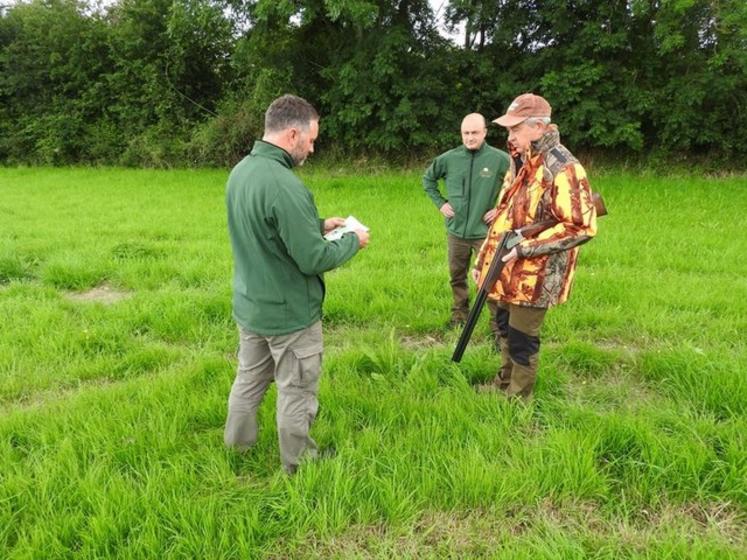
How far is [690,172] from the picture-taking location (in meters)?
14.8

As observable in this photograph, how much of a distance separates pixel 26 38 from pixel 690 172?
2725cm

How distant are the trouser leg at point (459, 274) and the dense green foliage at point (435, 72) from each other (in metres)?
10.8

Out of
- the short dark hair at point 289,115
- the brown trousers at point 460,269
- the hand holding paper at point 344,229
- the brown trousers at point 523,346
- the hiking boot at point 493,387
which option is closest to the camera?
the short dark hair at point 289,115

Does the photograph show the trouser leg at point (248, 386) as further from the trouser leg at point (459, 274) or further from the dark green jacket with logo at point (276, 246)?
the trouser leg at point (459, 274)

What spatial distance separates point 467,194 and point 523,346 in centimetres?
185

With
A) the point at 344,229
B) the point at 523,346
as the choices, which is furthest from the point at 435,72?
the point at 344,229

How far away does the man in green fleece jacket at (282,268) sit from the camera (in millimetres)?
2475

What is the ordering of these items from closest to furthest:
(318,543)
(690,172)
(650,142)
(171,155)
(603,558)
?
(603,558) < (318,543) < (690,172) < (650,142) < (171,155)

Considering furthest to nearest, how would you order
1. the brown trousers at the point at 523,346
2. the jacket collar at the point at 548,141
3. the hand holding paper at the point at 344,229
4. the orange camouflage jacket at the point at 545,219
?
the brown trousers at the point at 523,346
the jacket collar at the point at 548,141
the orange camouflage jacket at the point at 545,219
the hand holding paper at the point at 344,229

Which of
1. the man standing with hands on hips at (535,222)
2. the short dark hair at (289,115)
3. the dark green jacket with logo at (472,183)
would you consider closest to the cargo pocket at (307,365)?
the short dark hair at (289,115)

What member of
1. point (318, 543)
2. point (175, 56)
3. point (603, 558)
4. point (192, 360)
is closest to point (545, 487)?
point (603, 558)

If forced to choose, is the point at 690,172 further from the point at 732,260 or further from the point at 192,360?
the point at 192,360

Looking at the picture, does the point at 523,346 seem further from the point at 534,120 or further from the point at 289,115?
the point at 289,115

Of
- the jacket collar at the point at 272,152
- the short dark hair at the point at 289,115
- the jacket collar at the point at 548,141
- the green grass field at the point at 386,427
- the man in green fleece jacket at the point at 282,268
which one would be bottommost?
the green grass field at the point at 386,427
